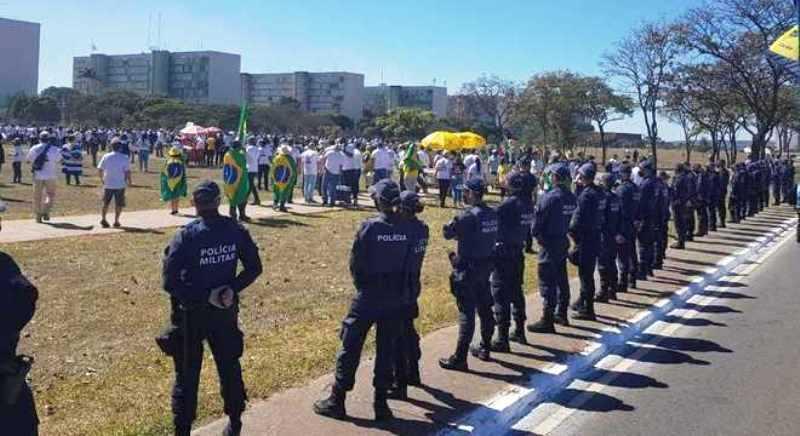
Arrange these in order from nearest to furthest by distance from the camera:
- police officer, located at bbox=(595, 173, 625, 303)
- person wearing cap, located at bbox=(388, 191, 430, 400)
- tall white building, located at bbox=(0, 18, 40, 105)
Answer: person wearing cap, located at bbox=(388, 191, 430, 400) < police officer, located at bbox=(595, 173, 625, 303) < tall white building, located at bbox=(0, 18, 40, 105)

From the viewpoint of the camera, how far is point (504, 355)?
835cm

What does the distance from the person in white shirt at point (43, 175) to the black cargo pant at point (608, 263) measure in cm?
1139

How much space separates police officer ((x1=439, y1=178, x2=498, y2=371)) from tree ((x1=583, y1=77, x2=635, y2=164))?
4772cm

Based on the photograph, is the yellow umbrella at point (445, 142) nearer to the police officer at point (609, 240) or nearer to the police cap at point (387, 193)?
the police officer at point (609, 240)

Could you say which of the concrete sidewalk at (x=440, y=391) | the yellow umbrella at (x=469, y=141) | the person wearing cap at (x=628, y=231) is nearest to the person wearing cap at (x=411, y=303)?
the concrete sidewalk at (x=440, y=391)

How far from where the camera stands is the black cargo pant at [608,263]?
1134 cm

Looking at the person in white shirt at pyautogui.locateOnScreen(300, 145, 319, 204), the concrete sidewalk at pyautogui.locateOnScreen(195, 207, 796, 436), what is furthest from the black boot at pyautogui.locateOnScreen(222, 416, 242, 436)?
the person in white shirt at pyautogui.locateOnScreen(300, 145, 319, 204)

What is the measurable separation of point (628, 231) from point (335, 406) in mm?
7415

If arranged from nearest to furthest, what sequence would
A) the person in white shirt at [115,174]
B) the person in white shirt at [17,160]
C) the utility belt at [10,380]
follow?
the utility belt at [10,380], the person in white shirt at [115,174], the person in white shirt at [17,160]

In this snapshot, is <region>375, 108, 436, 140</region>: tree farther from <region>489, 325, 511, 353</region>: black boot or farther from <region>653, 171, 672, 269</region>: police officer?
<region>489, 325, 511, 353</region>: black boot

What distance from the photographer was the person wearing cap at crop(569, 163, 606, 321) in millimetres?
9984

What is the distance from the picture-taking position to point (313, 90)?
140 meters

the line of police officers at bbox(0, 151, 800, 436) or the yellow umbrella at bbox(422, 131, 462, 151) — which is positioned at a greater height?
the yellow umbrella at bbox(422, 131, 462, 151)

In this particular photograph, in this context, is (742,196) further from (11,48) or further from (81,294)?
(11,48)
